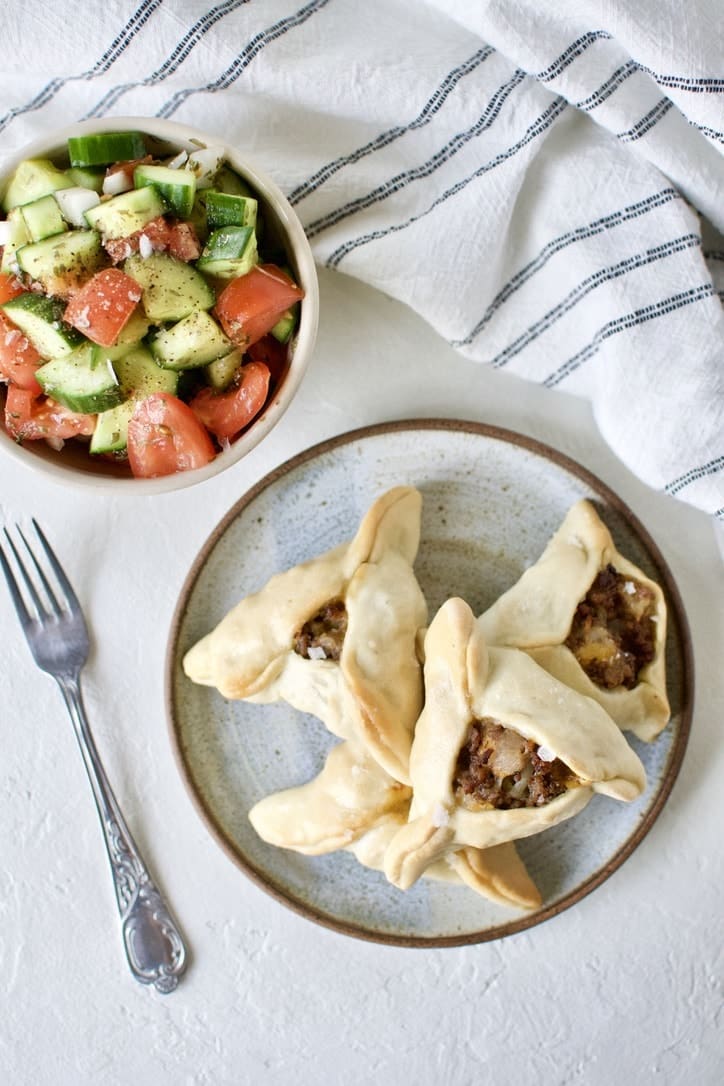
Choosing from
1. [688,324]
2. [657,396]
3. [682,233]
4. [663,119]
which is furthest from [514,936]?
[663,119]

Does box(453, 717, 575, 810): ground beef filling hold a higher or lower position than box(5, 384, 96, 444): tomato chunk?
lower

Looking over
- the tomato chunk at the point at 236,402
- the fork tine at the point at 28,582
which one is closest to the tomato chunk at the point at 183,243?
the tomato chunk at the point at 236,402

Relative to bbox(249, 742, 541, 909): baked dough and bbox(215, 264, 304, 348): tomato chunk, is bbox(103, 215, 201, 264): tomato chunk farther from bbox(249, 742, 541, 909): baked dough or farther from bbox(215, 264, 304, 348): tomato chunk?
bbox(249, 742, 541, 909): baked dough

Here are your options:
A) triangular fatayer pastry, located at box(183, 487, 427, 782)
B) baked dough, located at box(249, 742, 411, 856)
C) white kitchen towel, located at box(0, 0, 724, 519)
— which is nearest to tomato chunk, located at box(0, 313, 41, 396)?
white kitchen towel, located at box(0, 0, 724, 519)

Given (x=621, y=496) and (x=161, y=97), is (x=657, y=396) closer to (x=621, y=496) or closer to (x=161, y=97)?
(x=621, y=496)

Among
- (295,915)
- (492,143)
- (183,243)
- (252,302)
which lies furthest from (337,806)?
(492,143)
